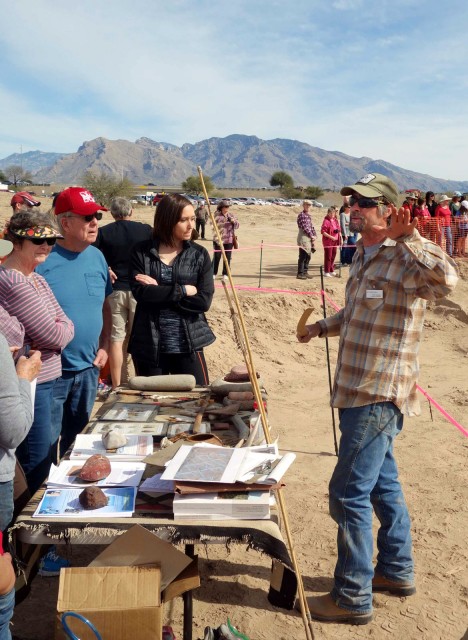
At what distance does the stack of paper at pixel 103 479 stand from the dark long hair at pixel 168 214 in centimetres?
164

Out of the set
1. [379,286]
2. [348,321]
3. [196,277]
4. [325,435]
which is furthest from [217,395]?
[325,435]

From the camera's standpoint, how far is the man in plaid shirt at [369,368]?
9.30ft

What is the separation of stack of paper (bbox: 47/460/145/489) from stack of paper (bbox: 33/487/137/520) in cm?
3

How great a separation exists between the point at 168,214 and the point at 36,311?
120 centimetres

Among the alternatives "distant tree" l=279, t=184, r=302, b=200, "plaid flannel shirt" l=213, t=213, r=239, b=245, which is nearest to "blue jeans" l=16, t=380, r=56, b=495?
"plaid flannel shirt" l=213, t=213, r=239, b=245

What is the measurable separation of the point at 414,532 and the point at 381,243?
2181mm

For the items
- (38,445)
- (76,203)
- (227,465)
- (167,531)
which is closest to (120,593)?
(167,531)

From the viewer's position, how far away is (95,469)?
98.4 inches

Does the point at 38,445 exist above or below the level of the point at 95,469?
below

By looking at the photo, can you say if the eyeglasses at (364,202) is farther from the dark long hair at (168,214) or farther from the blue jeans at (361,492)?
the dark long hair at (168,214)

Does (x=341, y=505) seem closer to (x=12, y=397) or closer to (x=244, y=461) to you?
(x=244, y=461)

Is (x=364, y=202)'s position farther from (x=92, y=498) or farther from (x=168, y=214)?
(x=92, y=498)

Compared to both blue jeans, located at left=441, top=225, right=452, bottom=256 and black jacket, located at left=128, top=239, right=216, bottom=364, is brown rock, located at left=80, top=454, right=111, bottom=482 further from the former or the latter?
blue jeans, located at left=441, top=225, right=452, bottom=256

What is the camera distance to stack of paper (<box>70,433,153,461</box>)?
108 inches
